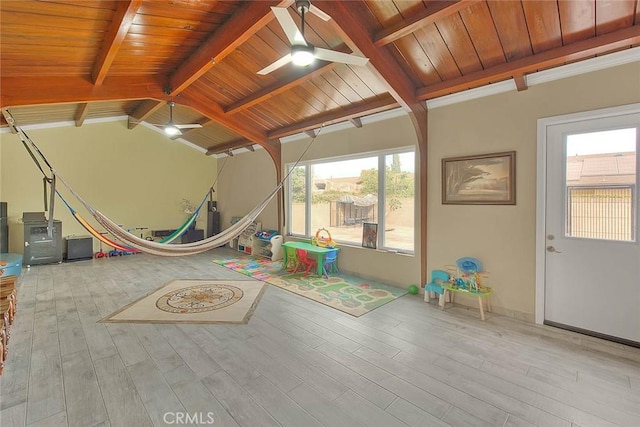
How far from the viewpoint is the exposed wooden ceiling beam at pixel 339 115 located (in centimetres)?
391

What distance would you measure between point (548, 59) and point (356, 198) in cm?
A: 298

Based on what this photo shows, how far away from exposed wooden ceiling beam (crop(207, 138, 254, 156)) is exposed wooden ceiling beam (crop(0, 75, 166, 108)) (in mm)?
2732

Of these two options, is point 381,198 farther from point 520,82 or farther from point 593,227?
point 593,227

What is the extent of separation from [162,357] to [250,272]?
2768 mm

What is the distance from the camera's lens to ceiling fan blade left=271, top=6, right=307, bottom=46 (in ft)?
6.25

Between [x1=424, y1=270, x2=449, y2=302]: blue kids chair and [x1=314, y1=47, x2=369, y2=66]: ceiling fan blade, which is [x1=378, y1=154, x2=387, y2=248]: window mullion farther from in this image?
[x1=314, y1=47, x2=369, y2=66]: ceiling fan blade

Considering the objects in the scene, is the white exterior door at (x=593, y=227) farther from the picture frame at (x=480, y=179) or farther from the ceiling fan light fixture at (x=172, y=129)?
the ceiling fan light fixture at (x=172, y=129)

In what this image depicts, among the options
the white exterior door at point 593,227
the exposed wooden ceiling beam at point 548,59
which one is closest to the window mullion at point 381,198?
the exposed wooden ceiling beam at point 548,59

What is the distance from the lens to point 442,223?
3.73 meters

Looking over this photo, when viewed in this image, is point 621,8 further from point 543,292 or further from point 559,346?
point 559,346

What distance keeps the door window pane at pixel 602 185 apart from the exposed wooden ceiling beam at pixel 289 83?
265 cm

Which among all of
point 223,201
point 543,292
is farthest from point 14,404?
point 223,201

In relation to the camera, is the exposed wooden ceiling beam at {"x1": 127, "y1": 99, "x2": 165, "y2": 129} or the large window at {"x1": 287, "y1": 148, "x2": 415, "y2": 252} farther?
the exposed wooden ceiling beam at {"x1": 127, "y1": 99, "x2": 165, "y2": 129}

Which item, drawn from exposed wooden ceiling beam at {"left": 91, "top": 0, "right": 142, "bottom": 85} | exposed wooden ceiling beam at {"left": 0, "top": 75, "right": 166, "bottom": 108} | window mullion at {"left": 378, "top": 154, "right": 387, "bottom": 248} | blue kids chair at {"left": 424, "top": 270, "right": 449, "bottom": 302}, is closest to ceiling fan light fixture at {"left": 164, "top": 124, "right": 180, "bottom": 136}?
exposed wooden ceiling beam at {"left": 0, "top": 75, "right": 166, "bottom": 108}
